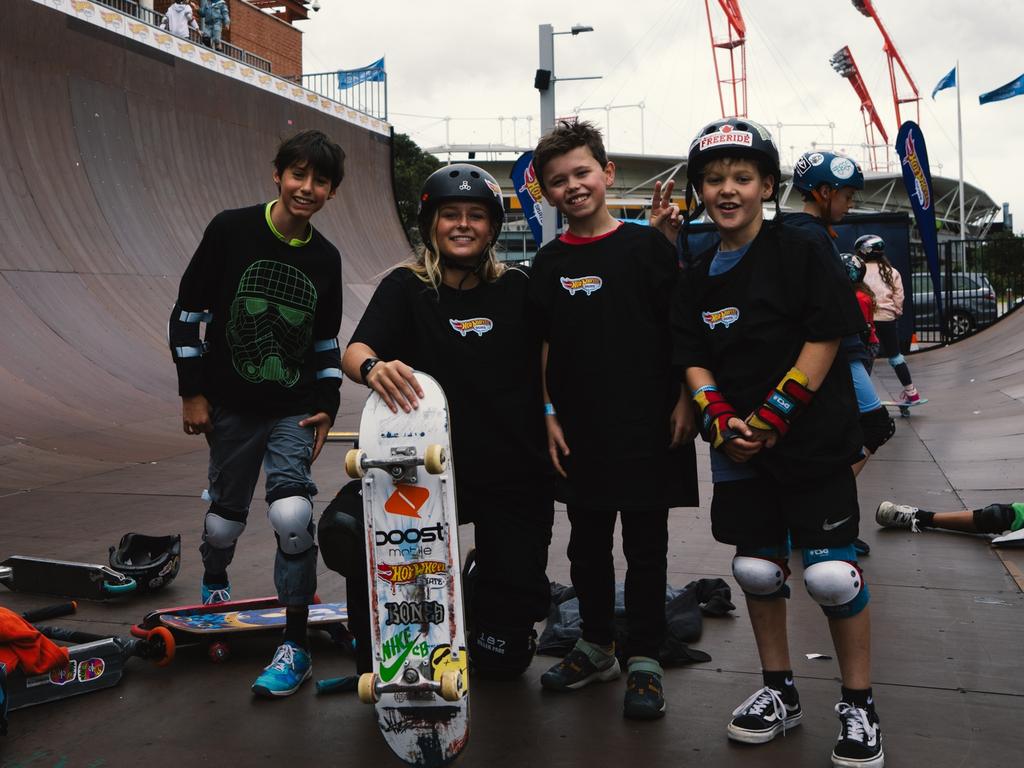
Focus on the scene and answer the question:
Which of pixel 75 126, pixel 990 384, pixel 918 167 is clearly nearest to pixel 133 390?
pixel 75 126

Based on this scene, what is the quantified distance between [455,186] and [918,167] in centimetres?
1494

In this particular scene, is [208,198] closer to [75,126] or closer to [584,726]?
[75,126]

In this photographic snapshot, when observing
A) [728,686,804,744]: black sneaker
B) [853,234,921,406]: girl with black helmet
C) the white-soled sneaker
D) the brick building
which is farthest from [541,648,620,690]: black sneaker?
the brick building

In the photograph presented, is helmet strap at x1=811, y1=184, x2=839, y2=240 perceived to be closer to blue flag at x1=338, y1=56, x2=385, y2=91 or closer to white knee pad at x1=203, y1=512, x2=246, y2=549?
white knee pad at x1=203, y1=512, x2=246, y2=549

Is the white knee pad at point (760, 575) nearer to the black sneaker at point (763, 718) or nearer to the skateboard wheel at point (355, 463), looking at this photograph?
the black sneaker at point (763, 718)

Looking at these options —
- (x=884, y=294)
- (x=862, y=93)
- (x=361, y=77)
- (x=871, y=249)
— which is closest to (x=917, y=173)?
(x=871, y=249)

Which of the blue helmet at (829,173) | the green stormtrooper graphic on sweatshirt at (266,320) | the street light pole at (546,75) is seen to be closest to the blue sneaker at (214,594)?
the green stormtrooper graphic on sweatshirt at (266,320)

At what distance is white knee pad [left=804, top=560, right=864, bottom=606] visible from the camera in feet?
8.61

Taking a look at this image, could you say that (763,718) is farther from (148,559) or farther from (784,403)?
(148,559)

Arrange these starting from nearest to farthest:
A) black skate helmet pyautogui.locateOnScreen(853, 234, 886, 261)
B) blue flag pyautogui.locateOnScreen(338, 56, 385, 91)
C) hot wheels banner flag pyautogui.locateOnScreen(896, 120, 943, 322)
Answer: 1. black skate helmet pyautogui.locateOnScreen(853, 234, 886, 261)
2. hot wheels banner flag pyautogui.locateOnScreen(896, 120, 943, 322)
3. blue flag pyautogui.locateOnScreen(338, 56, 385, 91)

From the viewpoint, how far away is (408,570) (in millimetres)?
2582

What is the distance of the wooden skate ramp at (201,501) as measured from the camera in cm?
276

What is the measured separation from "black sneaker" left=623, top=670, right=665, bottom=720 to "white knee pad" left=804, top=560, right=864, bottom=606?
595mm

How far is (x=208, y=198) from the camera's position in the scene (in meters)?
15.5
